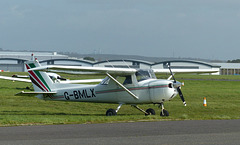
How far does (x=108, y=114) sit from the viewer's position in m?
19.2

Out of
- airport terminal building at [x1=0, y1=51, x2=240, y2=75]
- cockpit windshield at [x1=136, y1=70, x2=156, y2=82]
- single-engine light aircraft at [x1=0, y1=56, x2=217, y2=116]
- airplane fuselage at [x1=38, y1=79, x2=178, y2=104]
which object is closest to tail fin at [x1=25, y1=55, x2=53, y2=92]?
single-engine light aircraft at [x1=0, y1=56, x2=217, y2=116]

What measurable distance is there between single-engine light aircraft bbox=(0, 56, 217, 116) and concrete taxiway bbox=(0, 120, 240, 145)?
3.37 m

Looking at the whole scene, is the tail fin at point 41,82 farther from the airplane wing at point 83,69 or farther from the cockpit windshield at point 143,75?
the cockpit windshield at point 143,75

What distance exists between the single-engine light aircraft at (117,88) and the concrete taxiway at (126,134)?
337cm

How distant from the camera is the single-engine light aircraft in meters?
18.3

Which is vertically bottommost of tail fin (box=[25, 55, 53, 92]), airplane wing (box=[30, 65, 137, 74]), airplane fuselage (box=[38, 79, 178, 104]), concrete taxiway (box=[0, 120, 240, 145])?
concrete taxiway (box=[0, 120, 240, 145])

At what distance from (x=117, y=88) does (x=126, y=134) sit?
749 cm

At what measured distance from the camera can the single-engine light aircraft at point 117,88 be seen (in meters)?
18.3

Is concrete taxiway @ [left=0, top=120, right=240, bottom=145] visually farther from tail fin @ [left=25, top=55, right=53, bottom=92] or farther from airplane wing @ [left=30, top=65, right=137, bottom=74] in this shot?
tail fin @ [left=25, top=55, right=53, bottom=92]

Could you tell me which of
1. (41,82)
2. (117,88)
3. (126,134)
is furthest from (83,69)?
(126,134)

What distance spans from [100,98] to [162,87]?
3.27 metres

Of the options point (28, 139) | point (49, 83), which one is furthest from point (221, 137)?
point (49, 83)

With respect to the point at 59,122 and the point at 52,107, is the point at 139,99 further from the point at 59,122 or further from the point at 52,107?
the point at 52,107

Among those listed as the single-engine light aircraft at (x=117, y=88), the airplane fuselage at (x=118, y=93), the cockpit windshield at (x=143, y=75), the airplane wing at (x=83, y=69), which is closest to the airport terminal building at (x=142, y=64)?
the single-engine light aircraft at (x=117, y=88)
